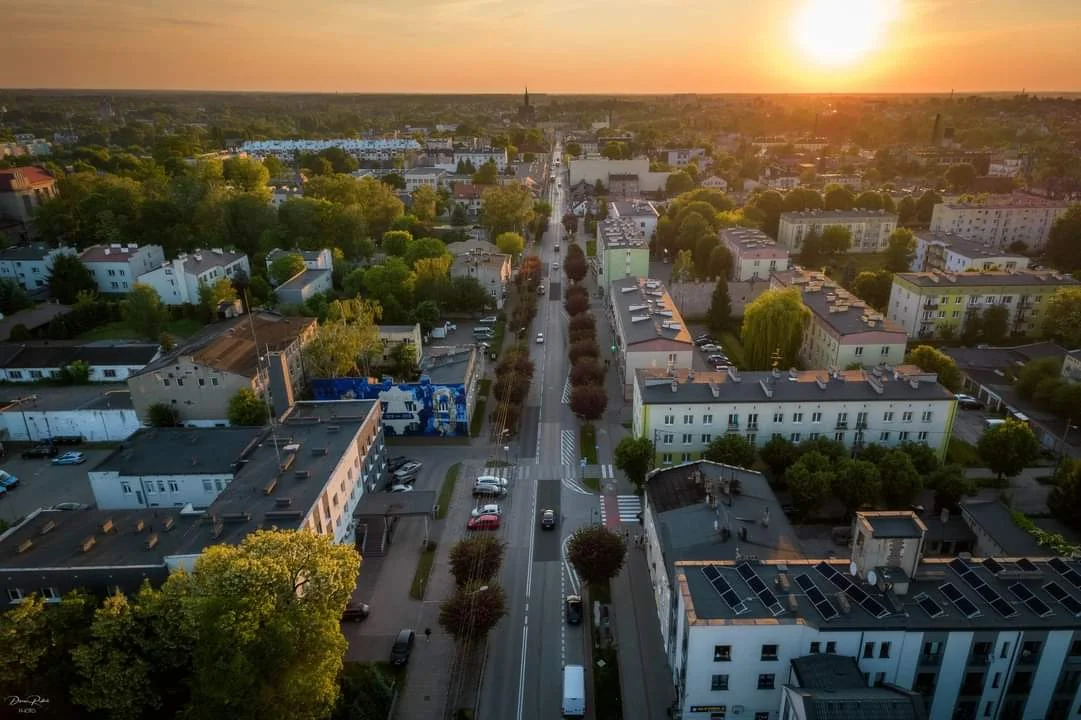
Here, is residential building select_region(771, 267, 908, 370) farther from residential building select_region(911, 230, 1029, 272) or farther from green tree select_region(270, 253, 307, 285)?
green tree select_region(270, 253, 307, 285)

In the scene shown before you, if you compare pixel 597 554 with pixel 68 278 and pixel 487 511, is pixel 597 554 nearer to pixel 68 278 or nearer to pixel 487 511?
pixel 487 511

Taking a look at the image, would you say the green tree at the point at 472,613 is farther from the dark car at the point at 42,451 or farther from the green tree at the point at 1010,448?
the dark car at the point at 42,451

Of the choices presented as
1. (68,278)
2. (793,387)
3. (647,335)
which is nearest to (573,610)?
(793,387)

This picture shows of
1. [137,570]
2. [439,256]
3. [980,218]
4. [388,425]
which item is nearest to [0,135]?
[439,256]

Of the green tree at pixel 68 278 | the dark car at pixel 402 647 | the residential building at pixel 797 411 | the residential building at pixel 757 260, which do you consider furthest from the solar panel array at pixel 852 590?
the green tree at pixel 68 278

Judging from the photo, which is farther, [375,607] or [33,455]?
[33,455]

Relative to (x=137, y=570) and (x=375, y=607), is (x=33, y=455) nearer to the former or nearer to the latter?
(x=137, y=570)
